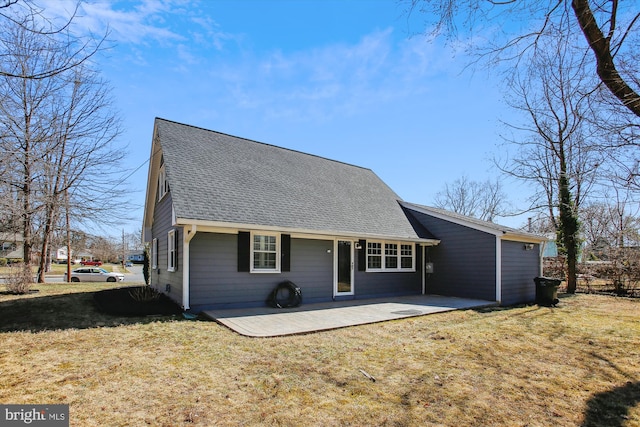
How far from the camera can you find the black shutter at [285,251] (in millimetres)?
10062

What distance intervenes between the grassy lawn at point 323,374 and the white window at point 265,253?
2.61m

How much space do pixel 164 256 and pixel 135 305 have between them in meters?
3.00

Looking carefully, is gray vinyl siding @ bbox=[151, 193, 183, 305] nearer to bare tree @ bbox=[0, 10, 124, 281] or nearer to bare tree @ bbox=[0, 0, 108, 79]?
bare tree @ bbox=[0, 10, 124, 281]

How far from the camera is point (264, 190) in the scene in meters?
11.3

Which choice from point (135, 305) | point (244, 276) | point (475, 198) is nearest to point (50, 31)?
point (244, 276)

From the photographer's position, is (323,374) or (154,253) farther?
(154,253)

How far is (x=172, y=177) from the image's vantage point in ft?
31.1

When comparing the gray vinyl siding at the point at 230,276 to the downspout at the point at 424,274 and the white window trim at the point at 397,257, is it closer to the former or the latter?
the white window trim at the point at 397,257

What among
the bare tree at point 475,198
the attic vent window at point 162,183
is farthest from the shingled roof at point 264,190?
the bare tree at point 475,198

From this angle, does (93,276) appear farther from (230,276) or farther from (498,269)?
(498,269)

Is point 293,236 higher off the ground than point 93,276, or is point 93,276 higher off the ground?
point 293,236

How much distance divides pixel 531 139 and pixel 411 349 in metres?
16.9

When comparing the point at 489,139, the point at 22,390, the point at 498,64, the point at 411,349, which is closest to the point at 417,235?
the point at 489,139

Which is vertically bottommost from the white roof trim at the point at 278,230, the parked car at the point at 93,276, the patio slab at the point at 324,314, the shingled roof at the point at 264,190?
the parked car at the point at 93,276
